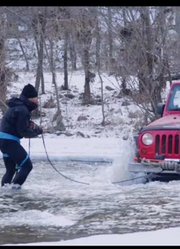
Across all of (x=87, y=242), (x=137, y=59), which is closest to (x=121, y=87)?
(x=137, y=59)

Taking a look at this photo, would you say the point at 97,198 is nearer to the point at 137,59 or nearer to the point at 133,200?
the point at 133,200

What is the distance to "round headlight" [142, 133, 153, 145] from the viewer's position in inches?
439

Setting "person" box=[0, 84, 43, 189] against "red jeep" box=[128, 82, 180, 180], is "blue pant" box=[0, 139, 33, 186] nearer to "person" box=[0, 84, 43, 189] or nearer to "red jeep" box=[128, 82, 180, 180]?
"person" box=[0, 84, 43, 189]

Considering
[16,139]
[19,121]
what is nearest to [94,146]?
[16,139]

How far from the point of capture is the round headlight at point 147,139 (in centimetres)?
1115

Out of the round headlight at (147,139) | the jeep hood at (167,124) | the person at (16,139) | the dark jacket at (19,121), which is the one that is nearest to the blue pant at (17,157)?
the person at (16,139)

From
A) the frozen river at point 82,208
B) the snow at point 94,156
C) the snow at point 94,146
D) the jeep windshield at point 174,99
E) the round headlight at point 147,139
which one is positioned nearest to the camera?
the snow at point 94,156

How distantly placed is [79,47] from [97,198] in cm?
1653

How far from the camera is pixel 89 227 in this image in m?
8.43

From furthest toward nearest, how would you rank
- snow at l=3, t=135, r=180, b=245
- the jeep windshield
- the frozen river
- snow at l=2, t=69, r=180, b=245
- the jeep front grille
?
1. the jeep windshield
2. the jeep front grille
3. the frozen river
4. snow at l=2, t=69, r=180, b=245
5. snow at l=3, t=135, r=180, b=245

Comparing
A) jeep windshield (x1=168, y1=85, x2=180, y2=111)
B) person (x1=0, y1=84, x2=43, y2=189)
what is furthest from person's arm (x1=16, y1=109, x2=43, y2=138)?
jeep windshield (x1=168, y1=85, x2=180, y2=111)

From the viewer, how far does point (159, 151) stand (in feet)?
36.6

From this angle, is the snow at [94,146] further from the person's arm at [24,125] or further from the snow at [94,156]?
the person's arm at [24,125]

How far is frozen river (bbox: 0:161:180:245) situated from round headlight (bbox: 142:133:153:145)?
2.40 ft
